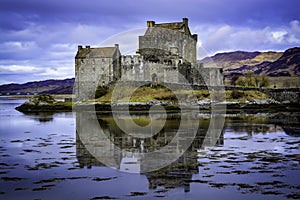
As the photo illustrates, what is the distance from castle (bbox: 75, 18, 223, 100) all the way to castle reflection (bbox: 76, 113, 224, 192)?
64.9ft

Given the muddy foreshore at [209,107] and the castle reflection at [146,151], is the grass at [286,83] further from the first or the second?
the castle reflection at [146,151]

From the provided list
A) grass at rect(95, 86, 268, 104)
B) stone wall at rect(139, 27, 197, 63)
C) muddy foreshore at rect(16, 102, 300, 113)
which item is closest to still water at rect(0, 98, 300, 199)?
muddy foreshore at rect(16, 102, 300, 113)

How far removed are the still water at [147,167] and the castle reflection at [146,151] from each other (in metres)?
0.02

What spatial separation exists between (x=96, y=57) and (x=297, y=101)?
22.2 meters

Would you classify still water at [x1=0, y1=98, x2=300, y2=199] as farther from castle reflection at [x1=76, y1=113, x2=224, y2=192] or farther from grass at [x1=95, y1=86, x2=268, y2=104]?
grass at [x1=95, y1=86, x2=268, y2=104]

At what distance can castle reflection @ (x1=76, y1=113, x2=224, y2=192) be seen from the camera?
1064 centimetres

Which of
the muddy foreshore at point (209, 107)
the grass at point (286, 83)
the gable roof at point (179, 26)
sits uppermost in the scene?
the gable roof at point (179, 26)

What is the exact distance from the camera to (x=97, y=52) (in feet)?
152

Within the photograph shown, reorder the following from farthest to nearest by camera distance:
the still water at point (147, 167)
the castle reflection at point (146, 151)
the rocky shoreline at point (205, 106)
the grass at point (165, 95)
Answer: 1. the grass at point (165, 95)
2. the rocky shoreline at point (205, 106)
3. the castle reflection at point (146, 151)
4. the still water at point (147, 167)

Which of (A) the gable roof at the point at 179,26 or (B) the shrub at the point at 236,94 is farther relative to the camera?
(A) the gable roof at the point at 179,26

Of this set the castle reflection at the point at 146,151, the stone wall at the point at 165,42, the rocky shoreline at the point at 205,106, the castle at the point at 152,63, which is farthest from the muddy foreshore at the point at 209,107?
the castle reflection at the point at 146,151

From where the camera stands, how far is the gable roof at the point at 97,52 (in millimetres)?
45547

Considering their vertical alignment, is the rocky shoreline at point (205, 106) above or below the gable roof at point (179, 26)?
below

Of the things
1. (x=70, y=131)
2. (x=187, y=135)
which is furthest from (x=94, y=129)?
(x=187, y=135)
